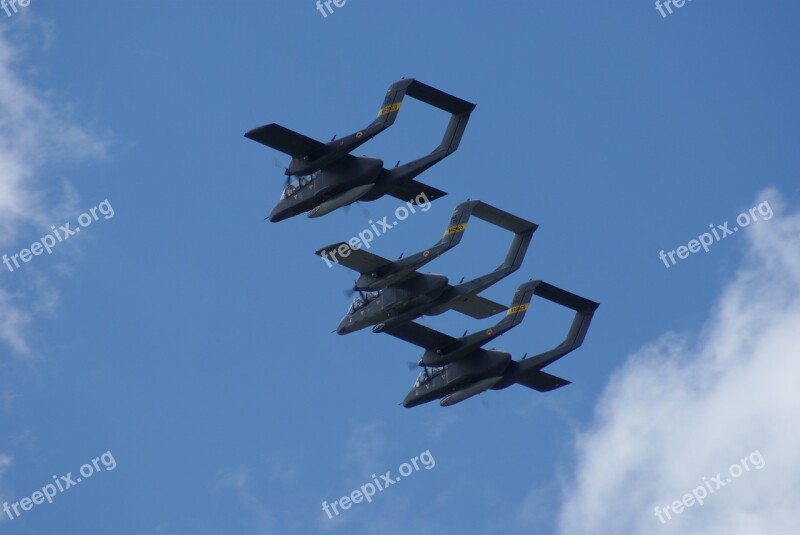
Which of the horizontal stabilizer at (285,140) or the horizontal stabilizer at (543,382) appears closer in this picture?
the horizontal stabilizer at (285,140)

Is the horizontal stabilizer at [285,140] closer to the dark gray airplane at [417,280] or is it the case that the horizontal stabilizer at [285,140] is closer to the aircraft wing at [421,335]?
the dark gray airplane at [417,280]

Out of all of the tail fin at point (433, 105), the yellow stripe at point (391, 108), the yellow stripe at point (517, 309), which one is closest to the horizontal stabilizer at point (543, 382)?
the yellow stripe at point (517, 309)

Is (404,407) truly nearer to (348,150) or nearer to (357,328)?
(357,328)

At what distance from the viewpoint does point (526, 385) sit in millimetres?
85688

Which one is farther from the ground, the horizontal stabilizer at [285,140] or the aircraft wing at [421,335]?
the horizontal stabilizer at [285,140]

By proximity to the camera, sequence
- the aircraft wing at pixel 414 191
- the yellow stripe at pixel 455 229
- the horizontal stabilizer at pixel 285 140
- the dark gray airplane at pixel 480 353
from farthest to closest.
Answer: the dark gray airplane at pixel 480 353 < the aircraft wing at pixel 414 191 < the yellow stripe at pixel 455 229 < the horizontal stabilizer at pixel 285 140

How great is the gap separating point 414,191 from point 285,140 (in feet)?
26.4

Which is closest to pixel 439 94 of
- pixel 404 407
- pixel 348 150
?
pixel 348 150

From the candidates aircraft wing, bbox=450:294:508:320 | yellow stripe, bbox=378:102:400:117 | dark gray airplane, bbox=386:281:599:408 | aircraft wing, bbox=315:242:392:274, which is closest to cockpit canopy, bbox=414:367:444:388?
dark gray airplane, bbox=386:281:599:408

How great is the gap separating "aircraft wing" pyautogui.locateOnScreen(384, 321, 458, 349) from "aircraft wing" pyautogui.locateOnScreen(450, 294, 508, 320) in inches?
64.7

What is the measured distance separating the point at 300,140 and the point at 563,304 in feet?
53.0

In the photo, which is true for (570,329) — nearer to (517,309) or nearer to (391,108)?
(517,309)

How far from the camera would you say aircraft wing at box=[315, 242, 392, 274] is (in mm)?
75375

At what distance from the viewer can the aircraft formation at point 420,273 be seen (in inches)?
2975
